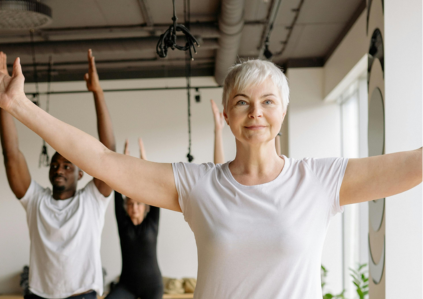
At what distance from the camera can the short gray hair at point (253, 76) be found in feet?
4.59

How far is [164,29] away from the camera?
553 cm

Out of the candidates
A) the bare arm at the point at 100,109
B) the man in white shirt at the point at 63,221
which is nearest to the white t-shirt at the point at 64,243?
the man in white shirt at the point at 63,221

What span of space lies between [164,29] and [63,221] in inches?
130

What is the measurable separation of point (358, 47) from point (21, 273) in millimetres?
6134

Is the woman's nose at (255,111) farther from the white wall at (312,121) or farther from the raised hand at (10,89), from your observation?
the white wall at (312,121)

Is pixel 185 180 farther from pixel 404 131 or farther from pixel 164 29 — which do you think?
pixel 164 29

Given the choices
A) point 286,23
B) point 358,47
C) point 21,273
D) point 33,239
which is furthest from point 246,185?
point 21,273

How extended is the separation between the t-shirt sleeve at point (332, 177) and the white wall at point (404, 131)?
141 centimetres

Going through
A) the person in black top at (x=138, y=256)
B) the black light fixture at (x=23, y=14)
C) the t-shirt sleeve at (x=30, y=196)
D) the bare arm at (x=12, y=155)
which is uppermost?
the black light fixture at (x=23, y=14)

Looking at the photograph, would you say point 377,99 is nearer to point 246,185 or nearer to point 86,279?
point 246,185

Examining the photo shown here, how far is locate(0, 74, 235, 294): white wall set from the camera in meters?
7.14

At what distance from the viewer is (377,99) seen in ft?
9.55

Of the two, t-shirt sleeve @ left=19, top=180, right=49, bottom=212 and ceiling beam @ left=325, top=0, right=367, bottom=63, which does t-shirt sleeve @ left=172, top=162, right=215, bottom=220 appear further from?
ceiling beam @ left=325, top=0, right=367, bottom=63

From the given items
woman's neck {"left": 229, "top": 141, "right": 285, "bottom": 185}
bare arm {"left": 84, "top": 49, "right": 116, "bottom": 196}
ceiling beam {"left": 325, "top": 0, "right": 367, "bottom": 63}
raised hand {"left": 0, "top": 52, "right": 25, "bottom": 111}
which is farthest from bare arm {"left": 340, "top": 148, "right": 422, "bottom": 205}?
ceiling beam {"left": 325, "top": 0, "right": 367, "bottom": 63}
